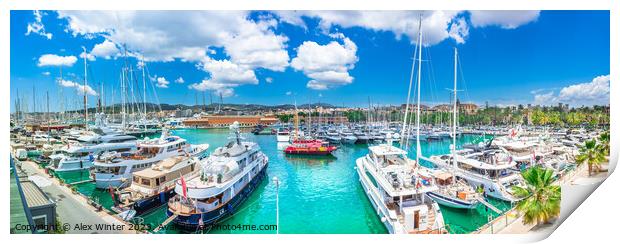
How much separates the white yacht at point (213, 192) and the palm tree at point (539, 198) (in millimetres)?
6641

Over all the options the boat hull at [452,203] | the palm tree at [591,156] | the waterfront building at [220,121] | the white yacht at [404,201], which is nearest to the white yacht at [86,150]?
the waterfront building at [220,121]

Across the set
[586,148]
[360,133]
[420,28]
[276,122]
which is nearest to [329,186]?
[420,28]

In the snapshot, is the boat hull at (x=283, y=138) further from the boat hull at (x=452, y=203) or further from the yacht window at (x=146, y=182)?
the boat hull at (x=452, y=203)

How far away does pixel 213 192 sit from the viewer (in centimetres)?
771

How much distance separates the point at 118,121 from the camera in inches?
1032

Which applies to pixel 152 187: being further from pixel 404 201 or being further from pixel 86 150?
pixel 86 150

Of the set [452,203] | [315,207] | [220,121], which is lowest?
[315,207]

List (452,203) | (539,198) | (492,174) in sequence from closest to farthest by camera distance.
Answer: (539,198)
(452,203)
(492,174)

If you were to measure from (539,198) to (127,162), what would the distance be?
11.8 metres

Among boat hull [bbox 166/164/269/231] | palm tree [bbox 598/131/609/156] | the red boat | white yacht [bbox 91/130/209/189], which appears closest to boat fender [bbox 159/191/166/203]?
boat hull [bbox 166/164/269/231]

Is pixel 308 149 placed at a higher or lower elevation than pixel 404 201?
higher

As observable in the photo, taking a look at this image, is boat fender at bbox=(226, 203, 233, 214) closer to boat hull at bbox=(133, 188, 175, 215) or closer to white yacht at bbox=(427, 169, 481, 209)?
boat hull at bbox=(133, 188, 175, 215)

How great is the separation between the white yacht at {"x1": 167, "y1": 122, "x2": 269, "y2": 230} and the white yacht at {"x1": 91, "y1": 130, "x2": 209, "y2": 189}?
2966mm

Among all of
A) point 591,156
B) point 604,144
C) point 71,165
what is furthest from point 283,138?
point 604,144
